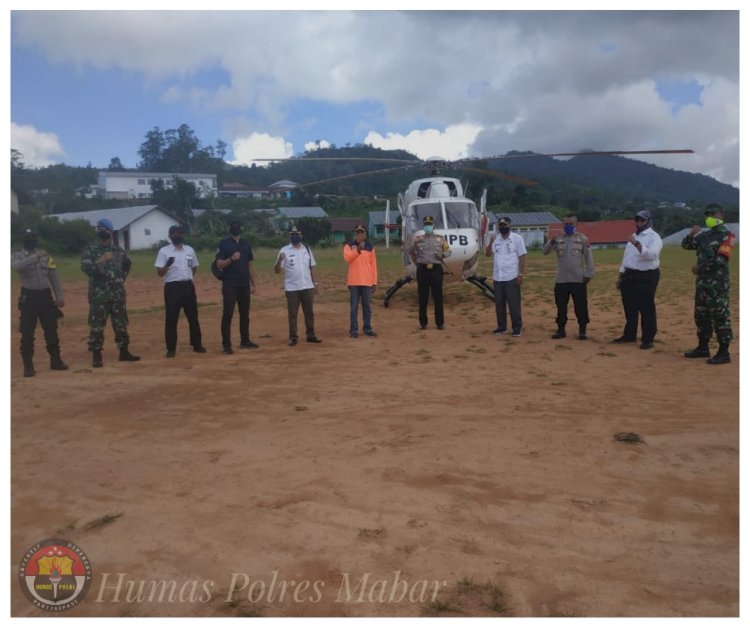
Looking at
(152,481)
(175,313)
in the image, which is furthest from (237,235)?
(152,481)

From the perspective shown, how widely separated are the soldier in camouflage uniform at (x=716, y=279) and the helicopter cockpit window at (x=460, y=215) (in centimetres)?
531

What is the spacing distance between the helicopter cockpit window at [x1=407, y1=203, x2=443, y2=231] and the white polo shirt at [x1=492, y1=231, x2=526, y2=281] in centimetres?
264

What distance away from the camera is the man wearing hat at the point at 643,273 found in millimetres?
8281

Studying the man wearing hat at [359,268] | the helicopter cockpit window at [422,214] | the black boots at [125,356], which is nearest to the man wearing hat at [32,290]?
the black boots at [125,356]

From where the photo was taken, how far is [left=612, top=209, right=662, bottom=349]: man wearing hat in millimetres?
8281

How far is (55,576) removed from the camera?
115 inches

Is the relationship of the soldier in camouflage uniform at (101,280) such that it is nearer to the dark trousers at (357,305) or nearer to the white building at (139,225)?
the dark trousers at (357,305)

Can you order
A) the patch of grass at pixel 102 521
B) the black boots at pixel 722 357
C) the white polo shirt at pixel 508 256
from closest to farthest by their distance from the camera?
the patch of grass at pixel 102 521 → the black boots at pixel 722 357 → the white polo shirt at pixel 508 256

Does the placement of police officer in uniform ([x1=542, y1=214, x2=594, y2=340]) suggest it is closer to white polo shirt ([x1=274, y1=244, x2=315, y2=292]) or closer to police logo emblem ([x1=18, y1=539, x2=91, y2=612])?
white polo shirt ([x1=274, y1=244, x2=315, y2=292])

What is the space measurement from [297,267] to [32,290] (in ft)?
11.4

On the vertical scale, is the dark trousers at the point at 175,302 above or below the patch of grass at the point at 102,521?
above

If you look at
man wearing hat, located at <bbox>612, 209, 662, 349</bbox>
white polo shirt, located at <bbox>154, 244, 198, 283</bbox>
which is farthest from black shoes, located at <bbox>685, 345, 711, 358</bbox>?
white polo shirt, located at <bbox>154, 244, 198, 283</bbox>

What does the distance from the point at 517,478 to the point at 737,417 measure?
248 cm

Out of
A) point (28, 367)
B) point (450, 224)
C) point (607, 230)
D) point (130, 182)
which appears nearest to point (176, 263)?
point (28, 367)
